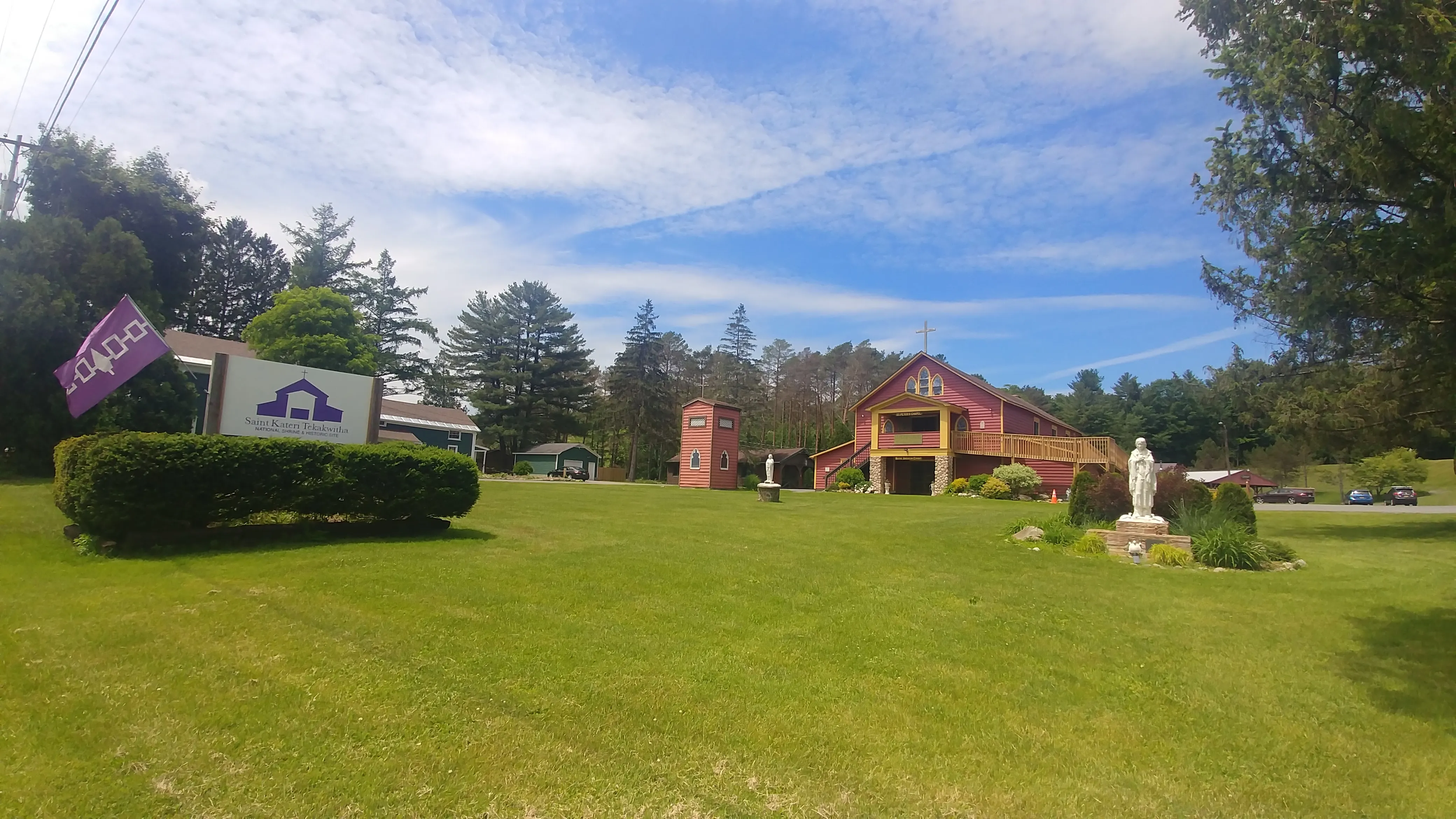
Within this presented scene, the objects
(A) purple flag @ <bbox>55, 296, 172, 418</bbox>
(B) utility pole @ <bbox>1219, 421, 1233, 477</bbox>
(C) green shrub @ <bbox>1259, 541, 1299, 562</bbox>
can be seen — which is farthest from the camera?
(B) utility pole @ <bbox>1219, 421, 1233, 477</bbox>

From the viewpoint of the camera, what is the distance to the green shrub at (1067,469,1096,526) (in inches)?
526

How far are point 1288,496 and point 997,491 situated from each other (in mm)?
28307

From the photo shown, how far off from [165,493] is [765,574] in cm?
677

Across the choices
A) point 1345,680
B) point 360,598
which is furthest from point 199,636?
point 1345,680

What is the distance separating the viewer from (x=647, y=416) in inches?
2190

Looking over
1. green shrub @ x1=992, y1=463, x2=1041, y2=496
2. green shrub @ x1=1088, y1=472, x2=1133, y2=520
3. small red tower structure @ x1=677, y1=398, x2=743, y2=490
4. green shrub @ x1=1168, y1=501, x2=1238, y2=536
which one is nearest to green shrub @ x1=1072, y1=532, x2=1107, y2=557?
green shrub @ x1=1168, y1=501, x2=1238, y2=536

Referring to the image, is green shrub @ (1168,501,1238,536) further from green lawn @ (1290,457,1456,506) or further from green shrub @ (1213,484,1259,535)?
green lawn @ (1290,457,1456,506)

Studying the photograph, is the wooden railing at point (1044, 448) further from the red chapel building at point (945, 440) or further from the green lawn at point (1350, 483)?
the green lawn at point (1350, 483)

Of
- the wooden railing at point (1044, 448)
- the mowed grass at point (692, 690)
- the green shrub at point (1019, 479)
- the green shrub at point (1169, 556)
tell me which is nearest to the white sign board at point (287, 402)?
the mowed grass at point (692, 690)

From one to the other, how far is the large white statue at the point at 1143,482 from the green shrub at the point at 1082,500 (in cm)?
171

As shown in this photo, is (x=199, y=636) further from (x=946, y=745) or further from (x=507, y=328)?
(x=507, y=328)

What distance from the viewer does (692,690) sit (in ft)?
14.9

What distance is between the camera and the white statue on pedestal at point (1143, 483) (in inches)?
446

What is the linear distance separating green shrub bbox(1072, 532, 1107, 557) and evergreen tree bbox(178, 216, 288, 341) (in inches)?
2032
